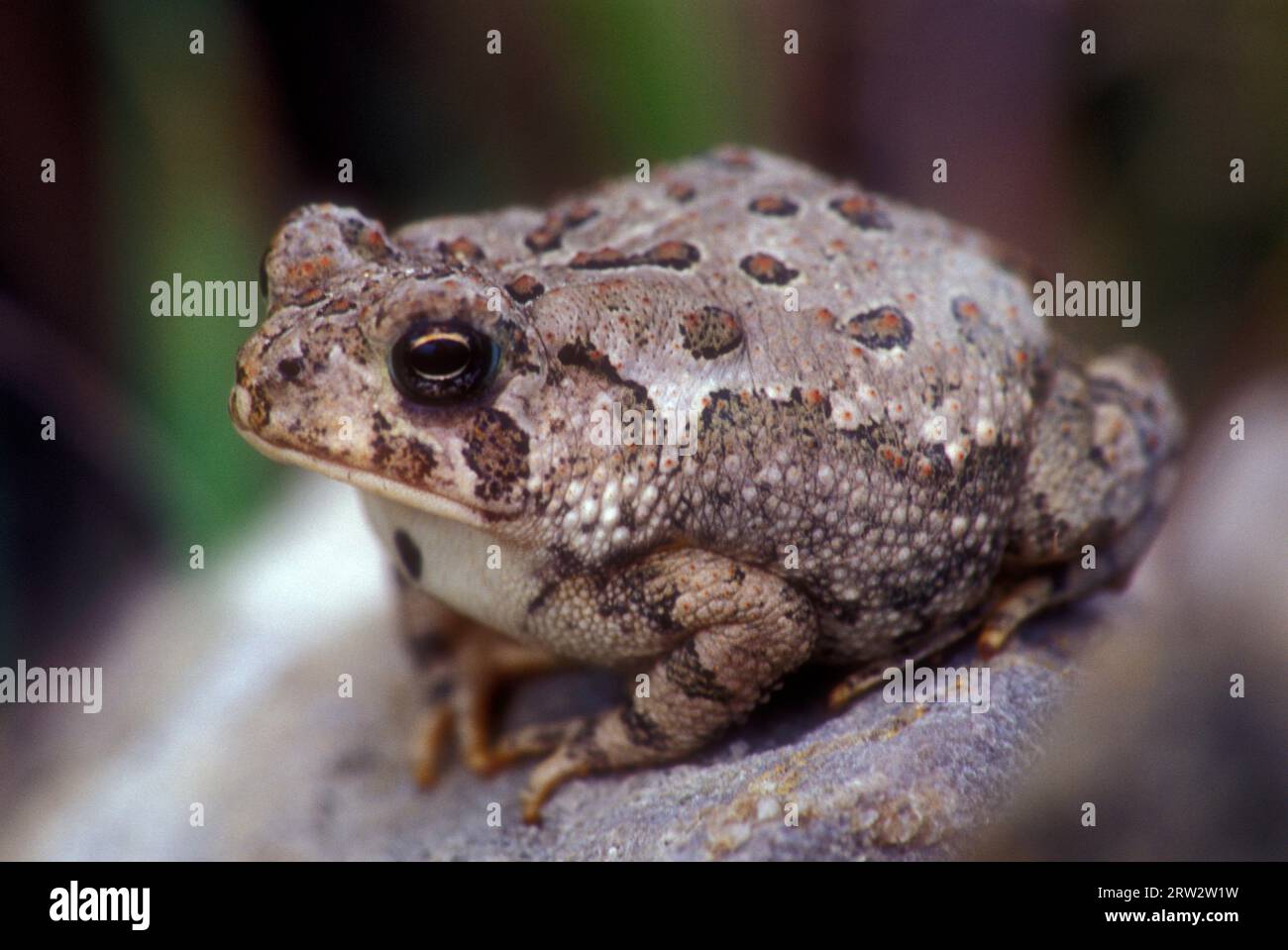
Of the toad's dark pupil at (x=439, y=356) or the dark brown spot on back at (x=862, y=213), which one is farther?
the dark brown spot on back at (x=862, y=213)

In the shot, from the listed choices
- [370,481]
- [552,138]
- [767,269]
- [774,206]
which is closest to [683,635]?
[370,481]

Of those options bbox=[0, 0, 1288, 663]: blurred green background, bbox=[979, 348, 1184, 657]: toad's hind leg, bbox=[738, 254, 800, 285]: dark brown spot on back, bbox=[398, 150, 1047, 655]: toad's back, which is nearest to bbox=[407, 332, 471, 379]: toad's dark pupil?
bbox=[398, 150, 1047, 655]: toad's back

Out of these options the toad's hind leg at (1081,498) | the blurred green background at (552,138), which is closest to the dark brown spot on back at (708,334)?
the toad's hind leg at (1081,498)

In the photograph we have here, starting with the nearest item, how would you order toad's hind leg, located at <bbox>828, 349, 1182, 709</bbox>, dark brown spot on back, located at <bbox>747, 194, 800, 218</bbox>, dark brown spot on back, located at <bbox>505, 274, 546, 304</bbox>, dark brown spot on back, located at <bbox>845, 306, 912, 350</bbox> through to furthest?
dark brown spot on back, located at <bbox>505, 274, 546, 304</bbox>, dark brown spot on back, located at <bbox>845, 306, 912, 350</bbox>, toad's hind leg, located at <bbox>828, 349, 1182, 709</bbox>, dark brown spot on back, located at <bbox>747, 194, 800, 218</bbox>

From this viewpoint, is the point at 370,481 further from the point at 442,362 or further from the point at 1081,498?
the point at 1081,498

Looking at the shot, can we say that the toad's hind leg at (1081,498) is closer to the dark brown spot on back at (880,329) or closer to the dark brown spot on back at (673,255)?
the dark brown spot on back at (880,329)

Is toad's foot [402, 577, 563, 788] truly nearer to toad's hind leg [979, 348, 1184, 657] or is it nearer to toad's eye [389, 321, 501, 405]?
toad's eye [389, 321, 501, 405]
